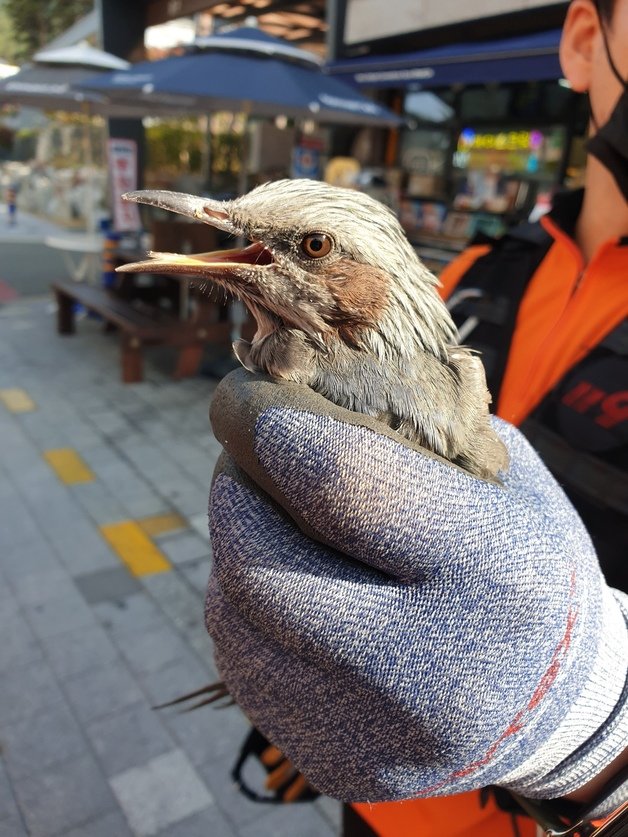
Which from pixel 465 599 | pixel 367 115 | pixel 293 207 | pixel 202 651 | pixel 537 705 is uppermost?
pixel 367 115

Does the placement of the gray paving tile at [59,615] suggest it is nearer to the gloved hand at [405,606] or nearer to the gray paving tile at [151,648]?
the gray paving tile at [151,648]

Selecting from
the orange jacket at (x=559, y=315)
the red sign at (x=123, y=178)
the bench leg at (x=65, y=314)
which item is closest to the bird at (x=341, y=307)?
the orange jacket at (x=559, y=315)

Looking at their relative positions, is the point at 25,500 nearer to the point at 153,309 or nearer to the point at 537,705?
the point at 153,309

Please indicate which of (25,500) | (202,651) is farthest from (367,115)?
(202,651)

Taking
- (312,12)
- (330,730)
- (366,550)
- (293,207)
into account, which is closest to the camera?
(366,550)

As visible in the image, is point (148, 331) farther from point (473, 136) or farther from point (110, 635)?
point (473, 136)

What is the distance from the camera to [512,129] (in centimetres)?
1040

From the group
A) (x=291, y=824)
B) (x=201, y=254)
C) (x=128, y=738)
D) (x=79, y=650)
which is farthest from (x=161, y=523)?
(x=201, y=254)

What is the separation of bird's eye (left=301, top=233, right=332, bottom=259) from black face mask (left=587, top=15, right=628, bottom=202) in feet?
3.53

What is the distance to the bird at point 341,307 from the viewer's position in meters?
1.40

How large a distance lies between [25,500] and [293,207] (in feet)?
16.1

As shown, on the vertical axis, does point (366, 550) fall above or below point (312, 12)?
below

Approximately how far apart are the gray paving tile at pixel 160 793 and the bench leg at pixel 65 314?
834 cm

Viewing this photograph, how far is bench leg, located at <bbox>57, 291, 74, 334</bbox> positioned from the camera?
10117 mm
